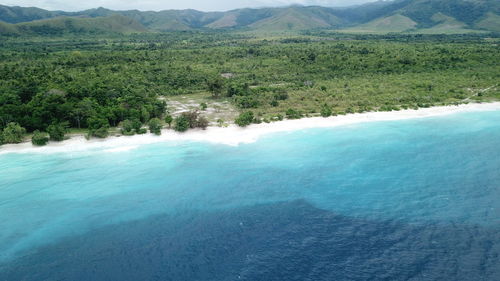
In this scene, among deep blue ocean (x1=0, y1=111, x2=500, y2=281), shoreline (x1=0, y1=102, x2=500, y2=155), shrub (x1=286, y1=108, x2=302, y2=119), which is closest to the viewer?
deep blue ocean (x1=0, y1=111, x2=500, y2=281)

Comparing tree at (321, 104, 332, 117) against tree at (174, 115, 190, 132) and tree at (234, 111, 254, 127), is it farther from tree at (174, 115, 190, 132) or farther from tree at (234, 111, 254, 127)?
tree at (174, 115, 190, 132)

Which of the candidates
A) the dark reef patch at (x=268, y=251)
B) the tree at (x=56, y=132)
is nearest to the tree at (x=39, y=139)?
the tree at (x=56, y=132)

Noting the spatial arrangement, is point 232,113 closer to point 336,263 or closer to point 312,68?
point 336,263

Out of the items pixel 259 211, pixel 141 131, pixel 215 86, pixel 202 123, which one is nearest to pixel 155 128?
pixel 141 131

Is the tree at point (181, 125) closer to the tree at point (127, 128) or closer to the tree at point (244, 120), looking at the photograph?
the tree at point (127, 128)

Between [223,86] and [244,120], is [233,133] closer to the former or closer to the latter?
[244,120]

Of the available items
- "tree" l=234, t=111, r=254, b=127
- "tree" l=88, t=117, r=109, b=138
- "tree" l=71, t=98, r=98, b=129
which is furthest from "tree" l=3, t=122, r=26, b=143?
"tree" l=234, t=111, r=254, b=127
